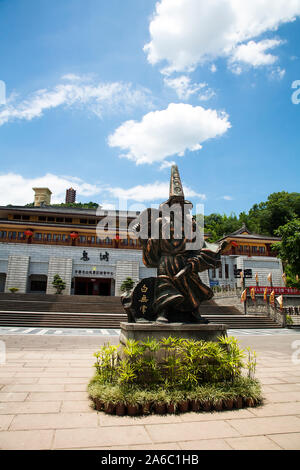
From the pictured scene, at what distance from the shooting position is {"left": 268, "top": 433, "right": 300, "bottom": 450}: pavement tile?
285cm

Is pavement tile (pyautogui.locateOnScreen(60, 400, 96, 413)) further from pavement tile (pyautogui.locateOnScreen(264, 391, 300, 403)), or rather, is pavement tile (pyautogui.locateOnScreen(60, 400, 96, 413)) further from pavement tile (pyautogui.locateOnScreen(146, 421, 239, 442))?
pavement tile (pyautogui.locateOnScreen(264, 391, 300, 403))

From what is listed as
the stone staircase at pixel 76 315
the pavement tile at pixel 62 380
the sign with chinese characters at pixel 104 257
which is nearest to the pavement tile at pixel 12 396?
the pavement tile at pixel 62 380

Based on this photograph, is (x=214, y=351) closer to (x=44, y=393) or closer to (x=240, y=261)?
(x=44, y=393)

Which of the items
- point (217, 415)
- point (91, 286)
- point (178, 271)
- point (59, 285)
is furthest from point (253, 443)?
point (91, 286)

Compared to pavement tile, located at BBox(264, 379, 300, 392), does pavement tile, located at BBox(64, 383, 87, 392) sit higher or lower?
higher

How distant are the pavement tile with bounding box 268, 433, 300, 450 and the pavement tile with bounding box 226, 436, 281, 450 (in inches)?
2.5

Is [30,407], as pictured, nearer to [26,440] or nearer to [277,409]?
[26,440]

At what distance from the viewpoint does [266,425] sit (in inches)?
134

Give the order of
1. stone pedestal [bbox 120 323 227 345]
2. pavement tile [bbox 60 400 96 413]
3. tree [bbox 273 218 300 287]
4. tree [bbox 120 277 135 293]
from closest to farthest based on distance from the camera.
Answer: pavement tile [bbox 60 400 96 413]
stone pedestal [bbox 120 323 227 345]
tree [bbox 273 218 300 287]
tree [bbox 120 277 135 293]

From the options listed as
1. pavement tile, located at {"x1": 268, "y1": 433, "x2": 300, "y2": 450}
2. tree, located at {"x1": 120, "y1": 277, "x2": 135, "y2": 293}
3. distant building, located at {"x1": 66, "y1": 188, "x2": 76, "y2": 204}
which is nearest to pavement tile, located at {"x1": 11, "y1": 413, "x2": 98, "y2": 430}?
pavement tile, located at {"x1": 268, "y1": 433, "x2": 300, "y2": 450}

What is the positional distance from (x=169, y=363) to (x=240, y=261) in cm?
3390

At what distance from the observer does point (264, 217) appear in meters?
49.5

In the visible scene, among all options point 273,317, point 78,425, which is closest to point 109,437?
point 78,425

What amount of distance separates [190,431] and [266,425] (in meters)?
0.94
